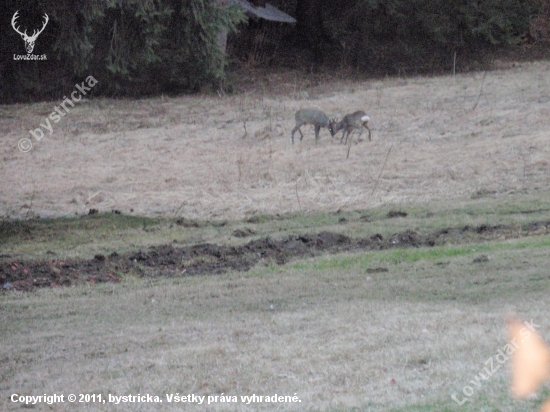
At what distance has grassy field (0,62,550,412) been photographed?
670 cm

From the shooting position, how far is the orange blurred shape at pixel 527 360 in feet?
18.8

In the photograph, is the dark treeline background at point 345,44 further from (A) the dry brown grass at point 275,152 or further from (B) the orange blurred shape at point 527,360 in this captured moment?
(B) the orange blurred shape at point 527,360

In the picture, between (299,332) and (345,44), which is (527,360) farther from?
(345,44)

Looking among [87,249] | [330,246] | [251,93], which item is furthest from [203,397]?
[251,93]

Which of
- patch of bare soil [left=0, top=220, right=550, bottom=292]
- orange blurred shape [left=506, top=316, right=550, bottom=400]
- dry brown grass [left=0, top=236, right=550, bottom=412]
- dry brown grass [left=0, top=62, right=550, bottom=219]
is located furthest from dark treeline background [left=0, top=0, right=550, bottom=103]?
orange blurred shape [left=506, top=316, right=550, bottom=400]

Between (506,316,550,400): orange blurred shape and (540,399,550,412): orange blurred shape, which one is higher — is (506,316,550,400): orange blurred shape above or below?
below

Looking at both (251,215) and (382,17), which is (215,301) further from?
(382,17)

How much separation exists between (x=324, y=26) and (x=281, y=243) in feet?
85.6

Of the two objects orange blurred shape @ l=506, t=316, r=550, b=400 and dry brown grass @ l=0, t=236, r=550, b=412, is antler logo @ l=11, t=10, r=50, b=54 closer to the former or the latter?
dry brown grass @ l=0, t=236, r=550, b=412

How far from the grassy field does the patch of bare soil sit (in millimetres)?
162

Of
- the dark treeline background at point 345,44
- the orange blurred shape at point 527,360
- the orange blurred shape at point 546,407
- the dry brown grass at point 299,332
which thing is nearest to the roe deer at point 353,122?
the dark treeline background at point 345,44

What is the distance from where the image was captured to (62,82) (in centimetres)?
3344

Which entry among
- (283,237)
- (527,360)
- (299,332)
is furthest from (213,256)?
(527,360)

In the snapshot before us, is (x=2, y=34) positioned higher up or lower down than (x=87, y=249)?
higher up
